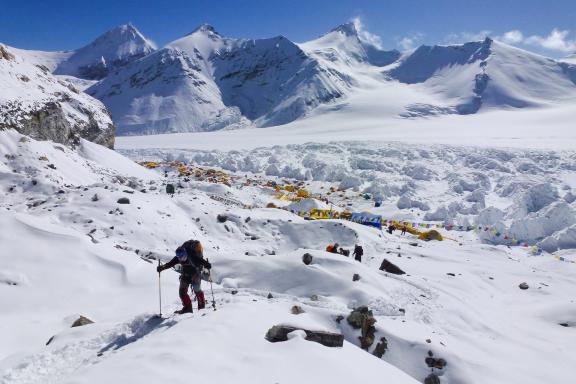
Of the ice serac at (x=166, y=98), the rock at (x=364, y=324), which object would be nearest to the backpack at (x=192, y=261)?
the rock at (x=364, y=324)

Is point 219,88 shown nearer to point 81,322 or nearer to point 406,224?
point 406,224

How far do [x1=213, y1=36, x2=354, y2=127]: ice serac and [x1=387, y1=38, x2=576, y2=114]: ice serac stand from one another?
32939 mm

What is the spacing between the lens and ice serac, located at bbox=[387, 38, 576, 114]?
127 m

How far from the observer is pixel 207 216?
19.3 metres

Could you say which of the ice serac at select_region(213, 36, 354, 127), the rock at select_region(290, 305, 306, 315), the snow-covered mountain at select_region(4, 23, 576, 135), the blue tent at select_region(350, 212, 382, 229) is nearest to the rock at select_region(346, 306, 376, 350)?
the rock at select_region(290, 305, 306, 315)

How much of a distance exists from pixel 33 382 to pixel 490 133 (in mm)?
82540

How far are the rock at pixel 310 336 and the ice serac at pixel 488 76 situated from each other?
421 feet

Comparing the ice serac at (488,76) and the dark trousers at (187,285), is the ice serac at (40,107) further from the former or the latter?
the ice serac at (488,76)

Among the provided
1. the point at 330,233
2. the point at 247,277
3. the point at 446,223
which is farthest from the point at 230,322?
the point at 446,223

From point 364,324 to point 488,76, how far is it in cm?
14812

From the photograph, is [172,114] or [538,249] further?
[172,114]

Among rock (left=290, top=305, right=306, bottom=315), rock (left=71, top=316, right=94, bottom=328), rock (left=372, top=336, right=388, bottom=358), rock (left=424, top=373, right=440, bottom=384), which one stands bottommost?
rock (left=424, top=373, right=440, bottom=384)

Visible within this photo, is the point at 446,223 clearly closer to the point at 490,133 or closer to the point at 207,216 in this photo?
the point at 207,216

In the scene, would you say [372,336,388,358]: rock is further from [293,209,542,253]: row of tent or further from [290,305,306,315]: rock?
[293,209,542,253]: row of tent
